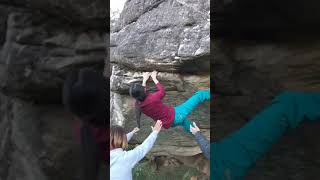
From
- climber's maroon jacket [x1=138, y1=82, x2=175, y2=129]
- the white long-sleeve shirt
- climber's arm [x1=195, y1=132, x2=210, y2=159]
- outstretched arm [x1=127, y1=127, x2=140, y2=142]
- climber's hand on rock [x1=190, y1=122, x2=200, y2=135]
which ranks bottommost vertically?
the white long-sleeve shirt

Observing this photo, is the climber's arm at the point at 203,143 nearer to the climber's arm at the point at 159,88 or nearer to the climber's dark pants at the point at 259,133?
the climber's dark pants at the point at 259,133

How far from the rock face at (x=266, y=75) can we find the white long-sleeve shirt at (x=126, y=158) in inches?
11.0

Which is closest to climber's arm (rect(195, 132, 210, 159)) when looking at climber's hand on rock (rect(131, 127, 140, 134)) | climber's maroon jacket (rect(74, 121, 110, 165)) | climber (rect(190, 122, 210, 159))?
climber (rect(190, 122, 210, 159))

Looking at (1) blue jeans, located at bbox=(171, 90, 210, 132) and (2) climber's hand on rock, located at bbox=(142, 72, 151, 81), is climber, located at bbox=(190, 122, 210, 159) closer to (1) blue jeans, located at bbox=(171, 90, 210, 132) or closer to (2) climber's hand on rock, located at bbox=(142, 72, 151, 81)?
(1) blue jeans, located at bbox=(171, 90, 210, 132)

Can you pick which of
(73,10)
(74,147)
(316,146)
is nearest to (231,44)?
(316,146)

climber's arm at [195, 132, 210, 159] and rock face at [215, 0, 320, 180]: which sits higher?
rock face at [215, 0, 320, 180]

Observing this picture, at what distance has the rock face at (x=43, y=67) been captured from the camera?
6.41ft

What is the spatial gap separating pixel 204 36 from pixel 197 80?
0.58ft

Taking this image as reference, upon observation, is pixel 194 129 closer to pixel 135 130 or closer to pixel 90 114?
pixel 135 130

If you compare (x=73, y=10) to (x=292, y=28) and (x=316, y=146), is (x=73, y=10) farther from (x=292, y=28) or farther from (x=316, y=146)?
(x=316, y=146)

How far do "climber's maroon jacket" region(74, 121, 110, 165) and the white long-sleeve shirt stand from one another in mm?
45

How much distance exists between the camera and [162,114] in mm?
1964

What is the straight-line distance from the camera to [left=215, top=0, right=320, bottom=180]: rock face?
183cm

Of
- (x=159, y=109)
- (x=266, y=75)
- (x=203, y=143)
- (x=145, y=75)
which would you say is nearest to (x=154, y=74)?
(x=145, y=75)
